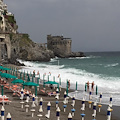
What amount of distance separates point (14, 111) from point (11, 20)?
84073 mm

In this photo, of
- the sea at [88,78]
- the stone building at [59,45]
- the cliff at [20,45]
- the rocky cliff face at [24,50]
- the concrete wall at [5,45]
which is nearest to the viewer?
the sea at [88,78]

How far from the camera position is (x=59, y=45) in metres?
136

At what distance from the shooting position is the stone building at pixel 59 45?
444ft

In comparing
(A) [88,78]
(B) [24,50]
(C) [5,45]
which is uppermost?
(C) [5,45]

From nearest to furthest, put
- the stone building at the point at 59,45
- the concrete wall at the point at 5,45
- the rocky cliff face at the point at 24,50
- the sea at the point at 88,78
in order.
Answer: the sea at the point at 88,78 → the concrete wall at the point at 5,45 → the rocky cliff face at the point at 24,50 → the stone building at the point at 59,45

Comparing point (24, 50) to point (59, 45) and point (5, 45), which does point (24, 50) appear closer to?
point (5, 45)

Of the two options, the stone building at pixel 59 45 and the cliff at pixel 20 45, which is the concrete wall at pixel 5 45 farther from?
the stone building at pixel 59 45

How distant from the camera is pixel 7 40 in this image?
6544 cm

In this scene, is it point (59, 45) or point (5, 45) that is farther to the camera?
point (59, 45)

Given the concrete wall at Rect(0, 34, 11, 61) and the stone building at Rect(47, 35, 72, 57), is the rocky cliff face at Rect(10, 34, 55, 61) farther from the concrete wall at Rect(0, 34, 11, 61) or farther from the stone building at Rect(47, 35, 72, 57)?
the stone building at Rect(47, 35, 72, 57)

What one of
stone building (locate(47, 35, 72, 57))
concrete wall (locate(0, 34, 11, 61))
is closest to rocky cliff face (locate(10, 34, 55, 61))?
concrete wall (locate(0, 34, 11, 61))

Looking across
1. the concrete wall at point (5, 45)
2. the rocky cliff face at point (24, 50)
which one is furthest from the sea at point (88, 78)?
the rocky cliff face at point (24, 50)

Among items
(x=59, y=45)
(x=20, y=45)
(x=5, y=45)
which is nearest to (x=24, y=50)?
(x=20, y=45)

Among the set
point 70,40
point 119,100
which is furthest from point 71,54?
point 119,100
